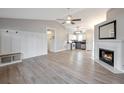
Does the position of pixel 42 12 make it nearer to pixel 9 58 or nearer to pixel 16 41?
pixel 16 41

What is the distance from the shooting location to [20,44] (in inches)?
290

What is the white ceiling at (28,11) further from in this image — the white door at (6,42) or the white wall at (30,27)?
the white door at (6,42)

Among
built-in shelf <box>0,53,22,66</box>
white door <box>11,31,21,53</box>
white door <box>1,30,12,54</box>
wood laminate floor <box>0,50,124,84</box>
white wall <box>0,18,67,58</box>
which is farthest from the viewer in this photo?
white wall <box>0,18,67,58</box>

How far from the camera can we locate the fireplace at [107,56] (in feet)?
18.4

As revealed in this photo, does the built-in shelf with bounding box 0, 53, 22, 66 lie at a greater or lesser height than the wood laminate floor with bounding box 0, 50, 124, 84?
greater

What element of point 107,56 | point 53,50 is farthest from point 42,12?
point 53,50

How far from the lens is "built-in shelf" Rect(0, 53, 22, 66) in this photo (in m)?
5.79

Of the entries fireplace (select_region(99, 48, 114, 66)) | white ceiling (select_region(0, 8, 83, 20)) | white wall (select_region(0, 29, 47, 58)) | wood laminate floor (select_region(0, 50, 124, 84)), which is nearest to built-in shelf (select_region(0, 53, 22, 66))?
white wall (select_region(0, 29, 47, 58))

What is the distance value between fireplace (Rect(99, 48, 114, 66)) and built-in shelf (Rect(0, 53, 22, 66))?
4.35 metres

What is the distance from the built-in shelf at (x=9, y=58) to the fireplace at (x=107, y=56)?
4.35 metres

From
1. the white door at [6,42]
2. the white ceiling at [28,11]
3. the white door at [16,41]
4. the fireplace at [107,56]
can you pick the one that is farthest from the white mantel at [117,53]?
the white door at [6,42]

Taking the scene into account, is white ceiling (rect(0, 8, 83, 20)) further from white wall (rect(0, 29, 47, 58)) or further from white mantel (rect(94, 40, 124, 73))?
white mantel (rect(94, 40, 124, 73))
